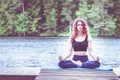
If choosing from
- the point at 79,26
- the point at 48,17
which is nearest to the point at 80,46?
the point at 79,26

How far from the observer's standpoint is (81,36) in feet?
13.5

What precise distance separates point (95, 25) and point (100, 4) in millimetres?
751

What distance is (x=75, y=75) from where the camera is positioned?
3.62 metres

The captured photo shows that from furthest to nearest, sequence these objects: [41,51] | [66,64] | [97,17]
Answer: [41,51] → [97,17] → [66,64]

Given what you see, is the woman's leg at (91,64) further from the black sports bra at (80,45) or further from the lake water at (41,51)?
the lake water at (41,51)

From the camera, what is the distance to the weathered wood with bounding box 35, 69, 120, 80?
3.47 m

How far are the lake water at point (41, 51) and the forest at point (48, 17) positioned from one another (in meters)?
0.40

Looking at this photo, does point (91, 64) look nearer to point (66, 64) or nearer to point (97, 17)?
point (66, 64)

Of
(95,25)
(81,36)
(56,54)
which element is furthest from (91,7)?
(81,36)

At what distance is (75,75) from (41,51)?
23.4 ft

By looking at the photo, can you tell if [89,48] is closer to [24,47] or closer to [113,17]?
[113,17]

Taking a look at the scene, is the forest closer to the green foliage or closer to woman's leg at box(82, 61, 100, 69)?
the green foliage

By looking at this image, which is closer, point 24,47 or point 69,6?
point 69,6

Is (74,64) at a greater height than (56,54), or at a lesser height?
greater
